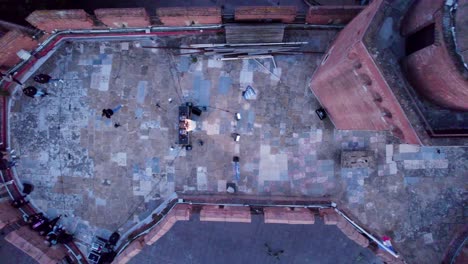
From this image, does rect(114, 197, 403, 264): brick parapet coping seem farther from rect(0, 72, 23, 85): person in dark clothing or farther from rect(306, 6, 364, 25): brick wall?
rect(0, 72, 23, 85): person in dark clothing

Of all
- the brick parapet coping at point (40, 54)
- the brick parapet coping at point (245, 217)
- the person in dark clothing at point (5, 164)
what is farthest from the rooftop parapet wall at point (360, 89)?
the person in dark clothing at point (5, 164)

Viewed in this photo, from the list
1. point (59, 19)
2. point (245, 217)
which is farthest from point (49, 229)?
point (59, 19)

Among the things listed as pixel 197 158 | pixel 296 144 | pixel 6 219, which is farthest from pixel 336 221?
pixel 6 219

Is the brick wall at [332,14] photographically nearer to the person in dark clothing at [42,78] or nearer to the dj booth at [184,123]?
the dj booth at [184,123]

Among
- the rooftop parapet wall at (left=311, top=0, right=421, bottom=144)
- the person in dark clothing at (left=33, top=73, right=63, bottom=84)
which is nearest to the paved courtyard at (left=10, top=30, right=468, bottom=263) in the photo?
the person in dark clothing at (left=33, top=73, right=63, bottom=84)

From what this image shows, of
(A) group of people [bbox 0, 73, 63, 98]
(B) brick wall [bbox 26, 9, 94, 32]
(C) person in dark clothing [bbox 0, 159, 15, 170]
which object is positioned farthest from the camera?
(C) person in dark clothing [bbox 0, 159, 15, 170]

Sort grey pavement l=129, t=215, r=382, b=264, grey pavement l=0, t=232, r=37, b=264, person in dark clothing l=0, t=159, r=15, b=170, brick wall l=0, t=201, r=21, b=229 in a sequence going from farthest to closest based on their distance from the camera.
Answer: grey pavement l=129, t=215, r=382, b=264 < grey pavement l=0, t=232, r=37, b=264 < person in dark clothing l=0, t=159, r=15, b=170 < brick wall l=0, t=201, r=21, b=229
